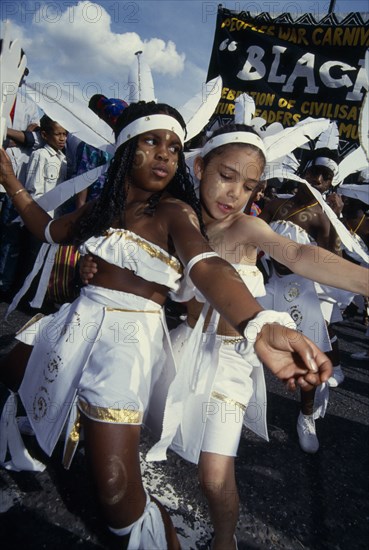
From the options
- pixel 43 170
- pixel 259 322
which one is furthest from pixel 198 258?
pixel 43 170

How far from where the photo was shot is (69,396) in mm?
1585

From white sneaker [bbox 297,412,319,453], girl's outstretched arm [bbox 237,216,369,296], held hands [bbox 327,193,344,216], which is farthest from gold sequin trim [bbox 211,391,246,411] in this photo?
held hands [bbox 327,193,344,216]

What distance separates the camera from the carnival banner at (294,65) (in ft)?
20.4

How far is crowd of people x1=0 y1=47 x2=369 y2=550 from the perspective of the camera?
4.39 ft

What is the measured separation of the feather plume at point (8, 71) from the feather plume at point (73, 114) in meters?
0.37

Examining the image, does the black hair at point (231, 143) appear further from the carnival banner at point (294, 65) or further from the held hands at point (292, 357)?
the carnival banner at point (294, 65)

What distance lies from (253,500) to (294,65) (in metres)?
6.37

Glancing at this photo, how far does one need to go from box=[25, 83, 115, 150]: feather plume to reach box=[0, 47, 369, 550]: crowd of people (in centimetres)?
21

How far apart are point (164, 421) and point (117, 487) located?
335mm

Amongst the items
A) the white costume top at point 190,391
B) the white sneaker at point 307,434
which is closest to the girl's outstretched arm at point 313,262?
the white costume top at point 190,391

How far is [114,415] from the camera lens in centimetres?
140

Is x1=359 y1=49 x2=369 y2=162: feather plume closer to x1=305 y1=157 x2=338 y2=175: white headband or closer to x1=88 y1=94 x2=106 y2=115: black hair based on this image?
x1=88 y1=94 x2=106 y2=115: black hair

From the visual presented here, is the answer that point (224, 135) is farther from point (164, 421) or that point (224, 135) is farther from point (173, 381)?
point (164, 421)

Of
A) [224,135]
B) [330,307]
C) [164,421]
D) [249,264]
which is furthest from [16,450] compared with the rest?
[330,307]
